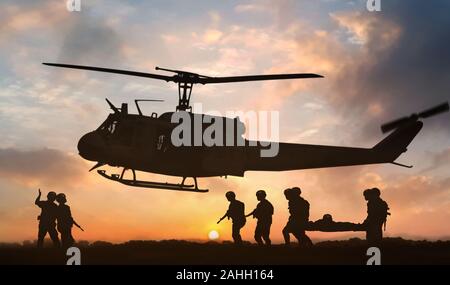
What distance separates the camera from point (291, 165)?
25375 millimetres

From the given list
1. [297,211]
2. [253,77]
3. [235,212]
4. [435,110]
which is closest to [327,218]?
[297,211]

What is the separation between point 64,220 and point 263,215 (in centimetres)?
729

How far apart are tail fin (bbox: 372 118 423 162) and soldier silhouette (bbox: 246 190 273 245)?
10.1m

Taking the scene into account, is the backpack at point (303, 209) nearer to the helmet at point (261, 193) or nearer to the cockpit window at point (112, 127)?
the helmet at point (261, 193)

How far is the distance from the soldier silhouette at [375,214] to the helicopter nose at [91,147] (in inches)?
464

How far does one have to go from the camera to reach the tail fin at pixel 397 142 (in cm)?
2733

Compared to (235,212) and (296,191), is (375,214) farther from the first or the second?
(235,212)

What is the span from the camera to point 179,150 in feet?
78.4

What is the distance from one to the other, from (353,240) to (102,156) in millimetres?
17821

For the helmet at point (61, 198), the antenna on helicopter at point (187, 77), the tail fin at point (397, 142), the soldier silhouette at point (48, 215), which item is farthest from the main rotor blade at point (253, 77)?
the tail fin at point (397, 142)

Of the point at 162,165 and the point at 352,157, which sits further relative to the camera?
the point at 352,157

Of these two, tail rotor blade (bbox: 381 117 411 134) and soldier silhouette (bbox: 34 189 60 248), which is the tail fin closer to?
tail rotor blade (bbox: 381 117 411 134)
